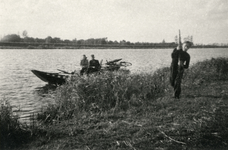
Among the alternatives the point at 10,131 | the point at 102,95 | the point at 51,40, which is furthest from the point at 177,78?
the point at 51,40

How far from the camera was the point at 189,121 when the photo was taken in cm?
497

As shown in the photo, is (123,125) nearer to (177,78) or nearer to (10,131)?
(10,131)

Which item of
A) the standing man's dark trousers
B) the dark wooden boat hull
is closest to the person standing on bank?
the standing man's dark trousers

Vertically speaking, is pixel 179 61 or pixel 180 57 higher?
pixel 180 57

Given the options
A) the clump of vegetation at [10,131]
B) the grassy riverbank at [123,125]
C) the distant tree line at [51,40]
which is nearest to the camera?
the grassy riverbank at [123,125]

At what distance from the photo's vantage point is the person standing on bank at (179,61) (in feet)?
24.3

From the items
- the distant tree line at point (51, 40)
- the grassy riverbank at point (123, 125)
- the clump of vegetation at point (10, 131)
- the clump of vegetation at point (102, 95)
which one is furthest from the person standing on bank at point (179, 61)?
the distant tree line at point (51, 40)

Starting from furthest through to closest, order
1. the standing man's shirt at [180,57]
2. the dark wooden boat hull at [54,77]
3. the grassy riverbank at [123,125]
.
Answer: the dark wooden boat hull at [54,77], the standing man's shirt at [180,57], the grassy riverbank at [123,125]

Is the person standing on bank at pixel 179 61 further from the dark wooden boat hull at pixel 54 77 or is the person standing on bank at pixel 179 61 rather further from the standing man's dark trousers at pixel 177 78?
the dark wooden boat hull at pixel 54 77

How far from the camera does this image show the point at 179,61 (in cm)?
749

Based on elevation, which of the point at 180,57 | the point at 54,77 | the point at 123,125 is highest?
the point at 180,57

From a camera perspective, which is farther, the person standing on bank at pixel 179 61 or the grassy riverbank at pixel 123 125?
the person standing on bank at pixel 179 61

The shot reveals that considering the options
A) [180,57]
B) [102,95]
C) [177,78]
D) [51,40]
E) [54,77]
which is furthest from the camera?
[51,40]

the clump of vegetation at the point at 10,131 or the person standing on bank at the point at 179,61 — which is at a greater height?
the person standing on bank at the point at 179,61
